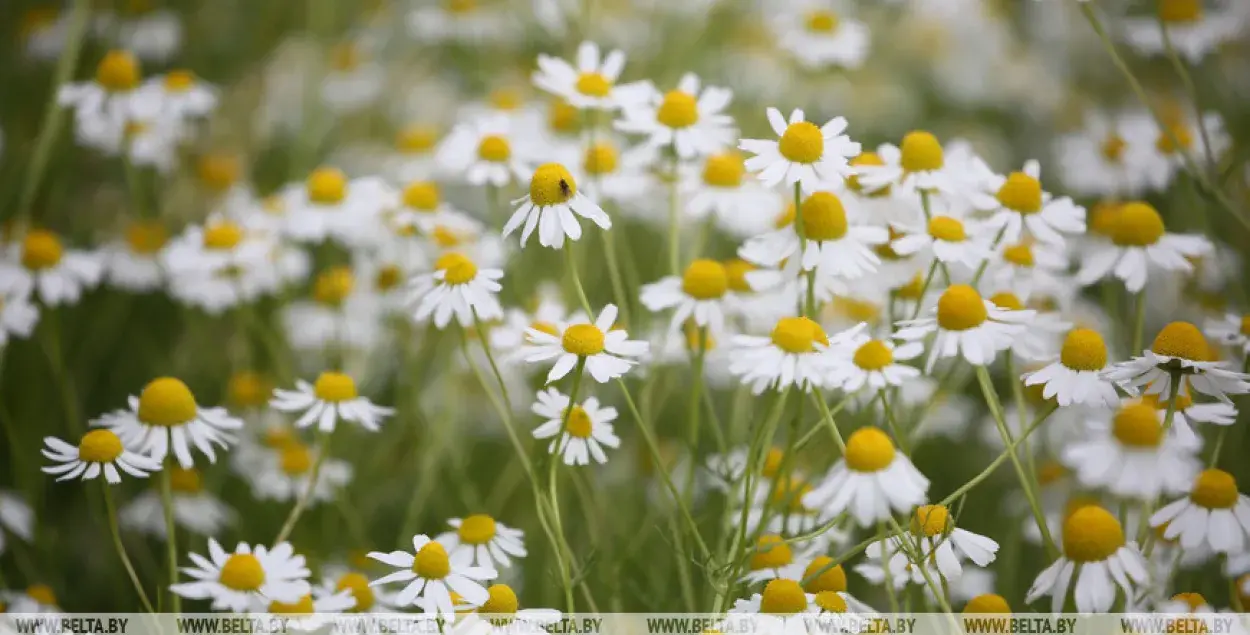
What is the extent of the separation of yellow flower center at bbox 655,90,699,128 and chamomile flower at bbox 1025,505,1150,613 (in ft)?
2.15

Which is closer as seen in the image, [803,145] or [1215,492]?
[1215,492]

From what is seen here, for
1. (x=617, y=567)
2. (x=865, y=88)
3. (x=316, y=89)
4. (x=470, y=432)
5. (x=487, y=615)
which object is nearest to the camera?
(x=487, y=615)

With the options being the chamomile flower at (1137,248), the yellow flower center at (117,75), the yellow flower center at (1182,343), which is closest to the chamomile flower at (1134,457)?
the yellow flower center at (1182,343)

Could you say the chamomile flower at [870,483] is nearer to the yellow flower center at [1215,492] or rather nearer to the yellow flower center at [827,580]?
the yellow flower center at [827,580]

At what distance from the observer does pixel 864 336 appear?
39.8 inches

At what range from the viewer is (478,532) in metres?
1.11

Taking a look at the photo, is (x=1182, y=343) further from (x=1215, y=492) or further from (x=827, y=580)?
(x=827, y=580)

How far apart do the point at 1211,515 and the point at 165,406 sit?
1002 millimetres

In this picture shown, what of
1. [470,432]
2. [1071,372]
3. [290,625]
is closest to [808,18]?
[470,432]

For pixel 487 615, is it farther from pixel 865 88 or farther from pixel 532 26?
pixel 865 88

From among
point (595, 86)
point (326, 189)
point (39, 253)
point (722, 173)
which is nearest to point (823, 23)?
point (722, 173)

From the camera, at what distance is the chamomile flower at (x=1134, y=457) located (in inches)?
32.9

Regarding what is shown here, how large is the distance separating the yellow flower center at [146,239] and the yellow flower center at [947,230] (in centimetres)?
142

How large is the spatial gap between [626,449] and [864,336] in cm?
87
